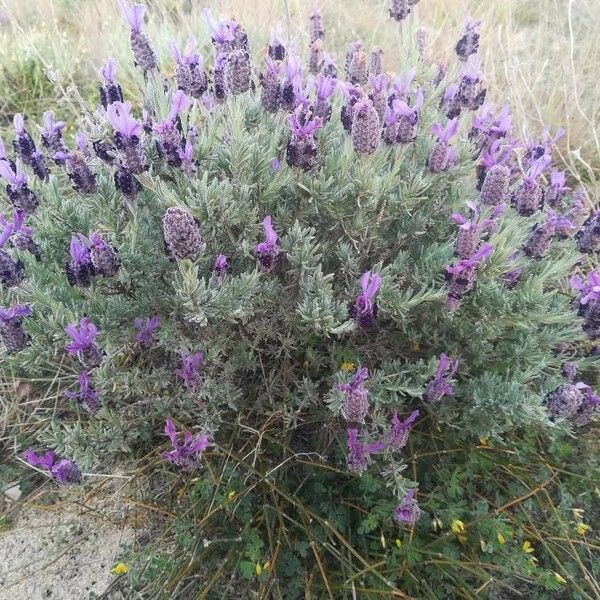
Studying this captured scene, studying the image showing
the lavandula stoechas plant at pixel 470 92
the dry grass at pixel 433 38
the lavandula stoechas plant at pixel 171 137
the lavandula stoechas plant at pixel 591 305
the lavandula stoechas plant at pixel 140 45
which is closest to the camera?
the lavandula stoechas plant at pixel 171 137

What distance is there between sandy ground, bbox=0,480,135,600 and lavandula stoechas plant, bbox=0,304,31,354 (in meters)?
0.47

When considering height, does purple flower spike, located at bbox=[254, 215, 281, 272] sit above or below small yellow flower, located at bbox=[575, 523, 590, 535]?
above

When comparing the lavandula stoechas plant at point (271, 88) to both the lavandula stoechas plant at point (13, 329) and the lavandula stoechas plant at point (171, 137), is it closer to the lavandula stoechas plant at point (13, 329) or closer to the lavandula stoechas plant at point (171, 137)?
the lavandula stoechas plant at point (171, 137)

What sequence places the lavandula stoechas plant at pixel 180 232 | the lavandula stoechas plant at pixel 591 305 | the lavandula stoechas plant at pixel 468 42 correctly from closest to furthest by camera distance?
the lavandula stoechas plant at pixel 180 232 → the lavandula stoechas plant at pixel 591 305 → the lavandula stoechas plant at pixel 468 42

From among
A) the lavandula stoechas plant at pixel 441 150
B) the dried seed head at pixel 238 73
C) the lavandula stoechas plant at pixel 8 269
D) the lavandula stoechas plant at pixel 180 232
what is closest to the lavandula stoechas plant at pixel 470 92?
the lavandula stoechas plant at pixel 441 150

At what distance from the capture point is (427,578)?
142 centimetres

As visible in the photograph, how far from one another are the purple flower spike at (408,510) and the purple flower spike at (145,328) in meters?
0.68

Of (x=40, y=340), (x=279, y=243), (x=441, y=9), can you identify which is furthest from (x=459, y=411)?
(x=441, y=9)

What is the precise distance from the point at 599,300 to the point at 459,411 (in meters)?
0.45

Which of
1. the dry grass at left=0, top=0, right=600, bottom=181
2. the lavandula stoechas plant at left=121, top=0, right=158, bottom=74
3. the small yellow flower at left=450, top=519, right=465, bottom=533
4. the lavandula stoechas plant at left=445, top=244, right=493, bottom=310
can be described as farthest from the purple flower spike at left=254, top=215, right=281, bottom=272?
the dry grass at left=0, top=0, right=600, bottom=181

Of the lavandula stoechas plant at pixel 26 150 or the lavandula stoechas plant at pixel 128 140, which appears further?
the lavandula stoechas plant at pixel 26 150

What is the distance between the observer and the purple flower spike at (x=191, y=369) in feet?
4.63

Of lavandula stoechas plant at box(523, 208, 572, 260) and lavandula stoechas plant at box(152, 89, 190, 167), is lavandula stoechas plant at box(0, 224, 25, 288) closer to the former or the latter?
lavandula stoechas plant at box(152, 89, 190, 167)

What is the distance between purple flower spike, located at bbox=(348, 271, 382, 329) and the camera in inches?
50.0
